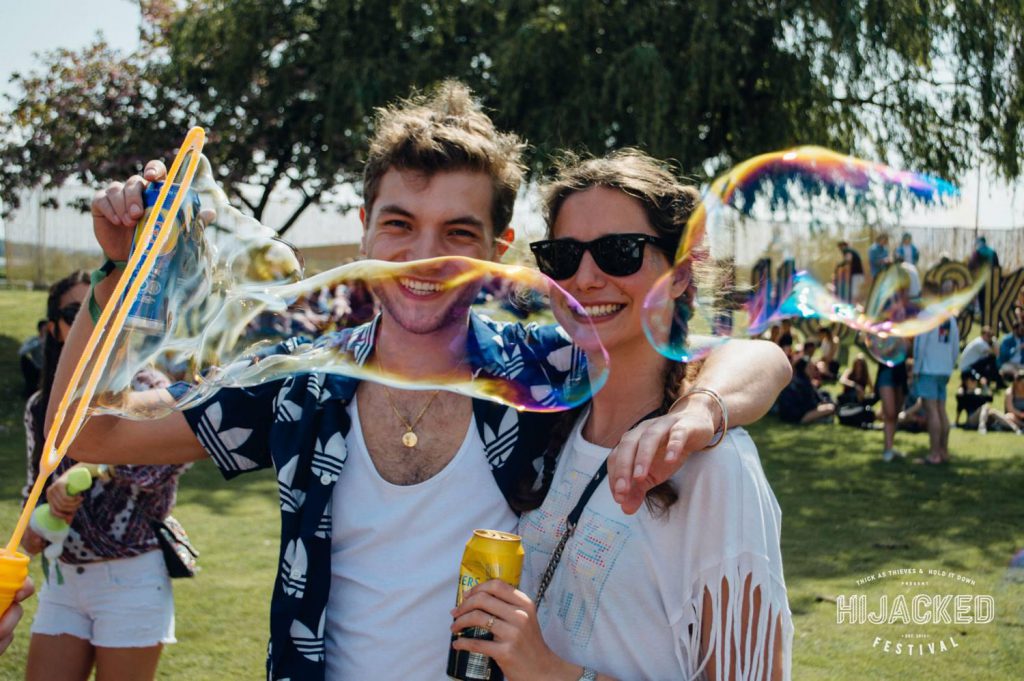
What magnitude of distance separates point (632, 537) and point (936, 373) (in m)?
8.89

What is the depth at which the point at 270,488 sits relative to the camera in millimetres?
Answer: 8836

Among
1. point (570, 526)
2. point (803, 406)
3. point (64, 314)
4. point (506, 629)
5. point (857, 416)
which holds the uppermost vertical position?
point (64, 314)

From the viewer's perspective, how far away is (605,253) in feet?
6.53

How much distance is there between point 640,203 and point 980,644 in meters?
4.25

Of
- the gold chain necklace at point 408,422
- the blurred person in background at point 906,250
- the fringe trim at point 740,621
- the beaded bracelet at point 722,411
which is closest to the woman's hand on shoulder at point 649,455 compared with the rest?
the beaded bracelet at point 722,411

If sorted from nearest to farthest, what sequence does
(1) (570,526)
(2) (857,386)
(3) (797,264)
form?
(1) (570,526)
(3) (797,264)
(2) (857,386)

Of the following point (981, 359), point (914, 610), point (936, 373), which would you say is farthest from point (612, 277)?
point (981, 359)

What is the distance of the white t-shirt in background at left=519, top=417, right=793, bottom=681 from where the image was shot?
1.68 meters

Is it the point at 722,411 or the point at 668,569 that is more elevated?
the point at 722,411

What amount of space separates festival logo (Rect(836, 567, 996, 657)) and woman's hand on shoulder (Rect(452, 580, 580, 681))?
13.0 ft

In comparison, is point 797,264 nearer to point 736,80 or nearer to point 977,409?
point 736,80

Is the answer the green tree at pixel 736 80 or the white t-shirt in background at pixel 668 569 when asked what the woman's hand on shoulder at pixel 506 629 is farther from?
the green tree at pixel 736 80

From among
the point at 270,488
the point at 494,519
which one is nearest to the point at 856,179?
the point at 494,519

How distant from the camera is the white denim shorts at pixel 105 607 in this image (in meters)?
3.30
